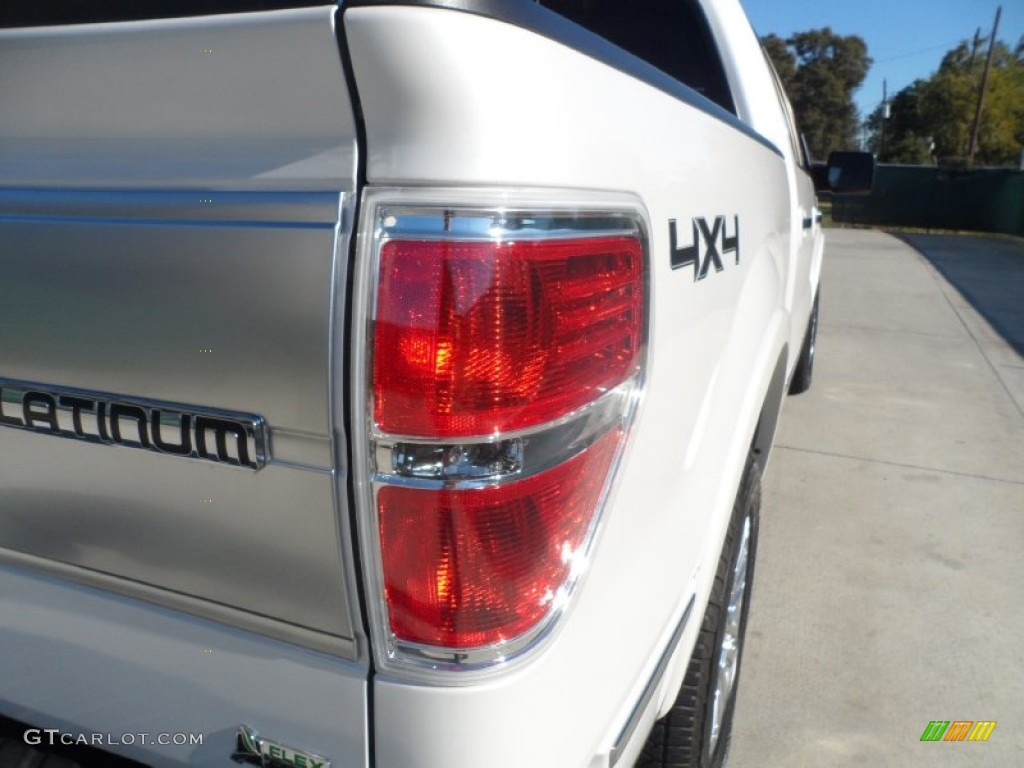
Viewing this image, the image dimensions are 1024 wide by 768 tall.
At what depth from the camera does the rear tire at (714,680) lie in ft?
5.73

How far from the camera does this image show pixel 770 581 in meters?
3.29

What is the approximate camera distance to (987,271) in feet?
44.1

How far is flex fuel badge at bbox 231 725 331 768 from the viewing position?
108 cm

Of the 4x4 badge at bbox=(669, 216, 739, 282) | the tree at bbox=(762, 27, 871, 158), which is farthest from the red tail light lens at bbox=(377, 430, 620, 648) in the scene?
the tree at bbox=(762, 27, 871, 158)

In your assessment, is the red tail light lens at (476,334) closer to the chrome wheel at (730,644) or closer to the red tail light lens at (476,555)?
the red tail light lens at (476,555)

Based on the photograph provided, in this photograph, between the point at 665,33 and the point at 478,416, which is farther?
the point at 665,33

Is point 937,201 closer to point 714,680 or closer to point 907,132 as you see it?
point 714,680

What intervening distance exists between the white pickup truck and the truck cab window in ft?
5.09

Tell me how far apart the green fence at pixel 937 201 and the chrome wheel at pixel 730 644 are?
22.4 metres

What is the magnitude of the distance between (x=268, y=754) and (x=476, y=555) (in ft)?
1.32

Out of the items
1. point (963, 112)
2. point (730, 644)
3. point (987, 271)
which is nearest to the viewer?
point (730, 644)

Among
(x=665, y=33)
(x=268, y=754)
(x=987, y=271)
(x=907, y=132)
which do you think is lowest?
(x=987, y=271)

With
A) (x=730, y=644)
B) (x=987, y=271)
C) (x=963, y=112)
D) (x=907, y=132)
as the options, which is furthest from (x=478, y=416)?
(x=907, y=132)

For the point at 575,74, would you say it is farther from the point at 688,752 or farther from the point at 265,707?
the point at 688,752
